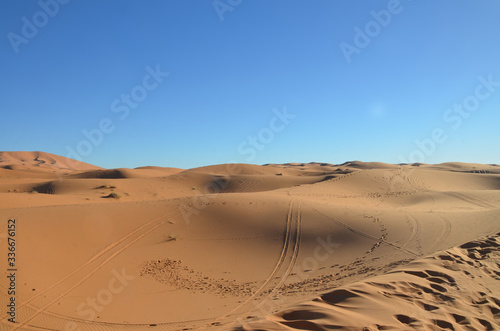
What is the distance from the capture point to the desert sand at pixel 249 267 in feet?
13.4

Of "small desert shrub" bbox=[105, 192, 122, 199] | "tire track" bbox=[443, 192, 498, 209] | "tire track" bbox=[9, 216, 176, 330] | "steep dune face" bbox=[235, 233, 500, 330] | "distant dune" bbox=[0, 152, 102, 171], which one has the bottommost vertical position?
"tire track" bbox=[9, 216, 176, 330]

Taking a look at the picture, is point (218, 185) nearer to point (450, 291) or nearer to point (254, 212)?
point (254, 212)

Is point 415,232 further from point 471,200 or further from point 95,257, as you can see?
point 471,200

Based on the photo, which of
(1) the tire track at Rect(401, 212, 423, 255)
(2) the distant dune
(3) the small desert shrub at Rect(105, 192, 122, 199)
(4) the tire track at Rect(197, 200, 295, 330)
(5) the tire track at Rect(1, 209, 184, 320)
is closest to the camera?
(4) the tire track at Rect(197, 200, 295, 330)

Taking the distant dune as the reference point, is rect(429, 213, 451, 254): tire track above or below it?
below

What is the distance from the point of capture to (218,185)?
105 feet

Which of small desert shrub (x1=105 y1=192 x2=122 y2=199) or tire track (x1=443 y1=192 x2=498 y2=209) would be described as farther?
small desert shrub (x1=105 y1=192 x2=122 y2=199)

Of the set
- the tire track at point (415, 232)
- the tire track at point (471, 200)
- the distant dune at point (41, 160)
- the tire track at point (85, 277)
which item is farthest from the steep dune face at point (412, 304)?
the distant dune at point (41, 160)

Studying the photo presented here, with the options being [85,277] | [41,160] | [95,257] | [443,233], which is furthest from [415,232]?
[41,160]

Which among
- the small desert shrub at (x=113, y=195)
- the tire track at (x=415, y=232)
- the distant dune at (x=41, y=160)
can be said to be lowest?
the tire track at (x=415, y=232)

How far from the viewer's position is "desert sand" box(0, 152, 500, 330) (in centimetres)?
409
